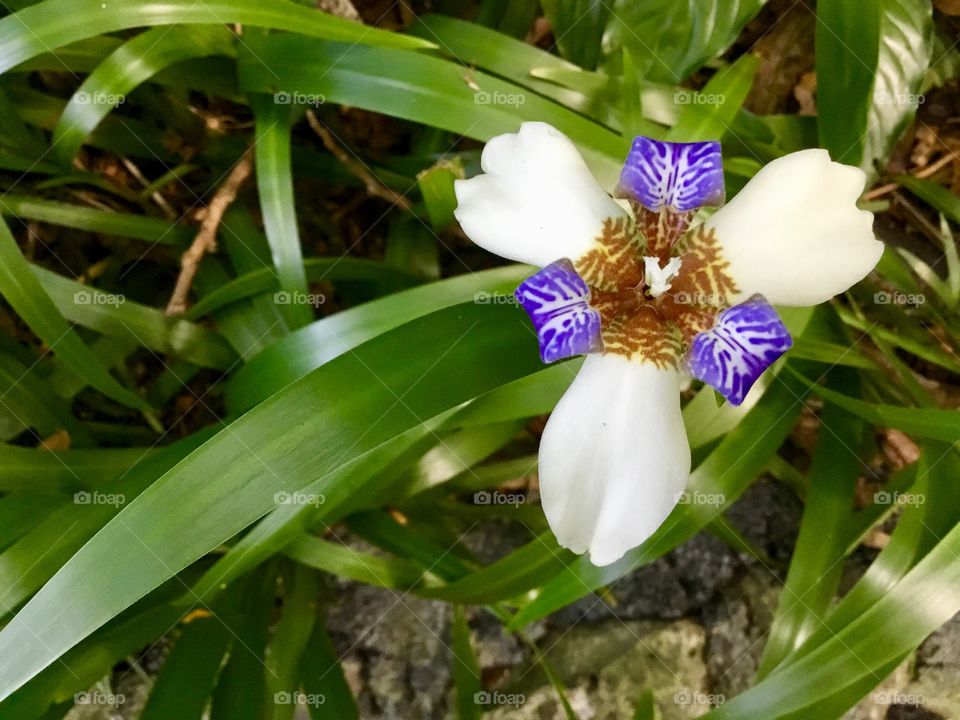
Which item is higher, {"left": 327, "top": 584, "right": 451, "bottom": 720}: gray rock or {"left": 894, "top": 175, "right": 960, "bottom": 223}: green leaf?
{"left": 894, "top": 175, "right": 960, "bottom": 223}: green leaf

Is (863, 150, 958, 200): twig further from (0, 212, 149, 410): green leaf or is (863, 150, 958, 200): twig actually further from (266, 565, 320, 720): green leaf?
(0, 212, 149, 410): green leaf

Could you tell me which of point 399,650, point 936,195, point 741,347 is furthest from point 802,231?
point 399,650

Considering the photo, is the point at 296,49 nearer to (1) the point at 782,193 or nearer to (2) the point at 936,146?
(1) the point at 782,193

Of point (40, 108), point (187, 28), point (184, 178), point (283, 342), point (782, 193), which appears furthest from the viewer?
point (184, 178)

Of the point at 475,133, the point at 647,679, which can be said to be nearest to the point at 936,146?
the point at 475,133

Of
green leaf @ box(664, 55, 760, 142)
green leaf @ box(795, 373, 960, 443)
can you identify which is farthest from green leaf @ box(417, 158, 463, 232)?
green leaf @ box(795, 373, 960, 443)

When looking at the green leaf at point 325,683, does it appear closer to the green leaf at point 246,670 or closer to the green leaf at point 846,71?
the green leaf at point 246,670

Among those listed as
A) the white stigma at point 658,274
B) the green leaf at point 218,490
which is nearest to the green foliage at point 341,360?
the green leaf at point 218,490
